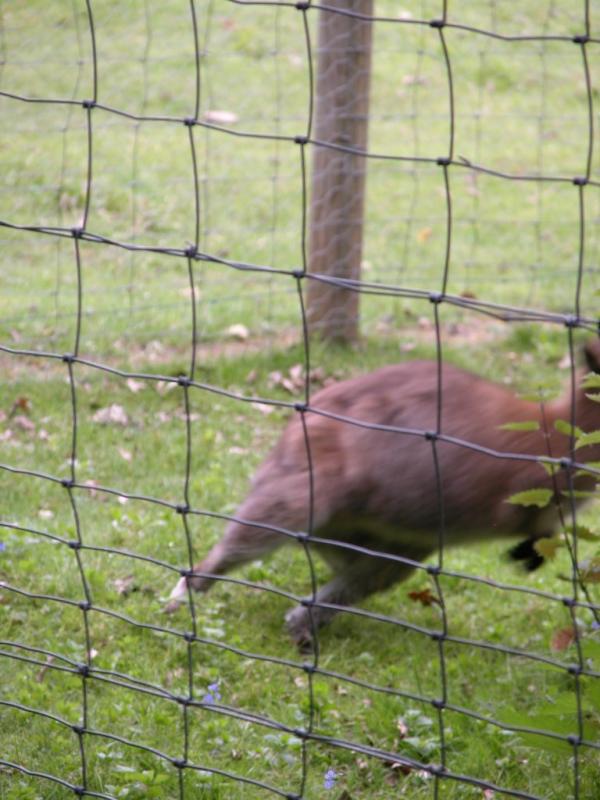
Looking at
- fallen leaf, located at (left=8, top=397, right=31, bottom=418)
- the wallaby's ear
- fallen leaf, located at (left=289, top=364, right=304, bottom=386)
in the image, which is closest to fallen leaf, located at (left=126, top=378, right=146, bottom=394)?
fallen leaf, located at (left=8, top=397, right=31, bottom=418)

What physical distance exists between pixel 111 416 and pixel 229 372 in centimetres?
76

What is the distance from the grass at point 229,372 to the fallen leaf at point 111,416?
4 cm

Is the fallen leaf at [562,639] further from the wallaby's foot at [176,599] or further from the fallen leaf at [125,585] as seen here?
the fallen leaf at [125,585]

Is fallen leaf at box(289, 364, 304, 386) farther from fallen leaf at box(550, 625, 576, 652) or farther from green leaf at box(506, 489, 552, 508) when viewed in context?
green leaf at box(506, 489, 552, 508)

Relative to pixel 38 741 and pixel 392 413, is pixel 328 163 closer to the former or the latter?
pixel 392 413

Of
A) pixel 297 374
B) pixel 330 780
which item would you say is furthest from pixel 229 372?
pixel 330 780

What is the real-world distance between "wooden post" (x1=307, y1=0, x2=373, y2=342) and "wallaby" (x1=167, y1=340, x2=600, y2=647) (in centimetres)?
240

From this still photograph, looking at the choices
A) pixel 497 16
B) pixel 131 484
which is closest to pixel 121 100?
pixel 497 16

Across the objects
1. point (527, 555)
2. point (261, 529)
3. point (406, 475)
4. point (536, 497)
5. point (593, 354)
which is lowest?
point (527, 555)

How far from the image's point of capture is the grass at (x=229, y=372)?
132 inches

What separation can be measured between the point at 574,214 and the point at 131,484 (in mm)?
5597

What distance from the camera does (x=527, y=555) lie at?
13.7ft

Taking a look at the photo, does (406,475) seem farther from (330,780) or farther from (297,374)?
(297,374)

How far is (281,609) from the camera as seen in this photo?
4.28m
